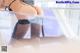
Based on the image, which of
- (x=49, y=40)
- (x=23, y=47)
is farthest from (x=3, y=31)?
(x=49, y=40)

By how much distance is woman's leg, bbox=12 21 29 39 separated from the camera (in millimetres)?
790

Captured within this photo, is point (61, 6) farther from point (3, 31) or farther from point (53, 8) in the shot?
point (3, 31)

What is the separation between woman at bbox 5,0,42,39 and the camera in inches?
30.2

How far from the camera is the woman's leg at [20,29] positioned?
2.59 feet

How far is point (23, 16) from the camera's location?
2.56 ft

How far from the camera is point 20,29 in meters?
0.80

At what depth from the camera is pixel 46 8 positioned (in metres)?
0.77

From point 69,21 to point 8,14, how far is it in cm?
34

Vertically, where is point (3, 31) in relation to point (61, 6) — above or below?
below

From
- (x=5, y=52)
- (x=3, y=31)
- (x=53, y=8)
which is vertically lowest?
(x=5, y=52)

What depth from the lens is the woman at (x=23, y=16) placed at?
77 cm

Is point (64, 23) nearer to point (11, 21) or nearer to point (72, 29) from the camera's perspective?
point (72, 29)

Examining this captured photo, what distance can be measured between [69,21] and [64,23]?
3 centimetres

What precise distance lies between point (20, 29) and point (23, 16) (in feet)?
0.25
